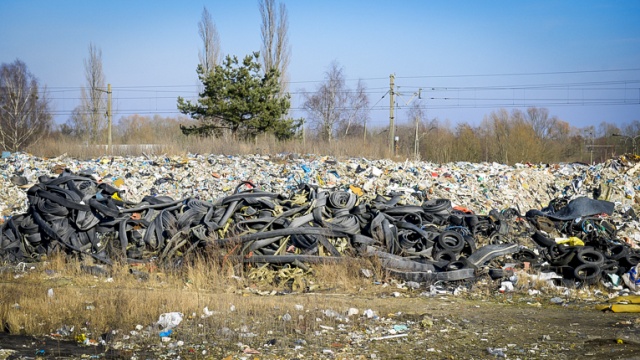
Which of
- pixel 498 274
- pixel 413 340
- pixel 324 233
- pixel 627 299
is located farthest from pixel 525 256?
pixel 413 340

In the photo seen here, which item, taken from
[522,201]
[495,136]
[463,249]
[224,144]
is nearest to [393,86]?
[495,136]

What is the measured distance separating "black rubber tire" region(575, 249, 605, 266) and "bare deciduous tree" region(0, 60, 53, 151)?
26.3 metres

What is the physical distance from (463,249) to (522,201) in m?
5.78

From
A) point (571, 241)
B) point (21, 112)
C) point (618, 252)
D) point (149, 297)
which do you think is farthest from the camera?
point (21, 112)

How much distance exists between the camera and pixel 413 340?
479 cm

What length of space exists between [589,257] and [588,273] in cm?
42

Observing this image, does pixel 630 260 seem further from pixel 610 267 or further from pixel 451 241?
pixel 451 241

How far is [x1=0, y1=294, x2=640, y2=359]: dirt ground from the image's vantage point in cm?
445

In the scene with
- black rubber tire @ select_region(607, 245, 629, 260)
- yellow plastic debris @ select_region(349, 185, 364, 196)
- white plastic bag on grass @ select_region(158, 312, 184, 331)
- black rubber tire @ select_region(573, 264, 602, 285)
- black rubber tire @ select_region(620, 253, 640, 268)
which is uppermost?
yellow plastic debris @ select_region(349, 185, 364, 196)

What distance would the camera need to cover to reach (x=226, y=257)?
7.25 metres

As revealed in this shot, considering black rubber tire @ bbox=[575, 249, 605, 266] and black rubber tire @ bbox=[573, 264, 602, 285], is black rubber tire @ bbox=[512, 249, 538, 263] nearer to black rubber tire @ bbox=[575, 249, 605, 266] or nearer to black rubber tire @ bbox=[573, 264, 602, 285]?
black rubber tire @ bbox=[575, 249, 605, 266]

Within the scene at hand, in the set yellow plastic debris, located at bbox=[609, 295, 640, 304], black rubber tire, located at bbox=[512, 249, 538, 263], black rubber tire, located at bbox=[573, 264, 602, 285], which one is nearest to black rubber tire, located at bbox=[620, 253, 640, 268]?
black rubber tire, located at bbox=[573, 264, 602, 285]

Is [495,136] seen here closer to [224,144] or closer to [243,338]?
[224,144]

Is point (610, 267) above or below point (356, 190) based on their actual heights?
below
